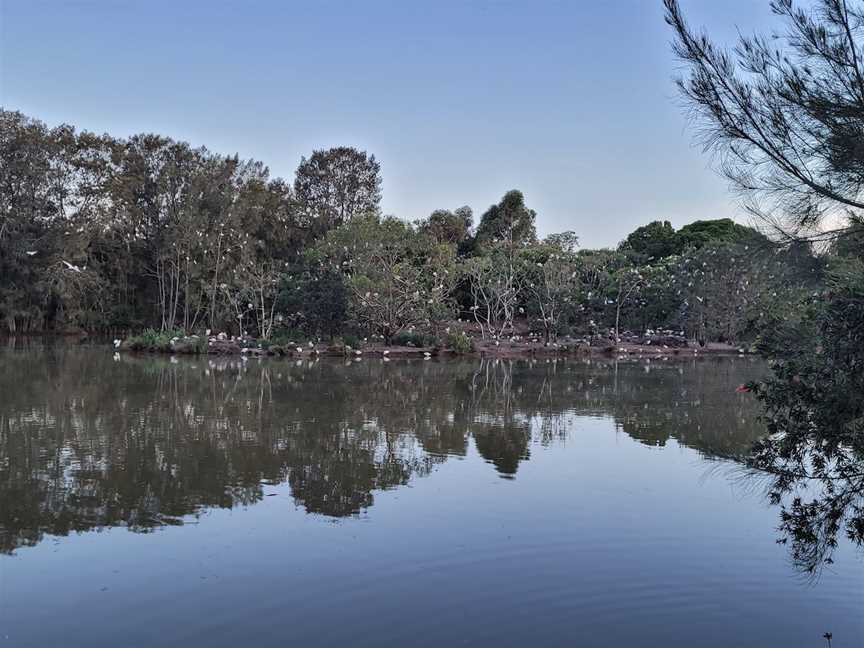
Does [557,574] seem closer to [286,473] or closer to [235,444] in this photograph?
[286,473]

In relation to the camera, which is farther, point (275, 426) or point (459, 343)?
point (459, 343)

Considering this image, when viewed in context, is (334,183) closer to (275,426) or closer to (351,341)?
(351,341)

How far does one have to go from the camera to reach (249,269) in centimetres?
2786

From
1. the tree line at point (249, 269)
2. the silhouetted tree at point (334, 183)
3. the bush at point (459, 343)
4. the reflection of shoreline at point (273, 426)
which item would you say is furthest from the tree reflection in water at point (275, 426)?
the silhouetted tree at point (334, 183)

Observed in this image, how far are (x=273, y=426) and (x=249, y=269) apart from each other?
18.7 m

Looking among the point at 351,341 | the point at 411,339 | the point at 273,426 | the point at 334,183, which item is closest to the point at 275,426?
the point at 273,426

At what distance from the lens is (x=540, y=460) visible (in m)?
8.48

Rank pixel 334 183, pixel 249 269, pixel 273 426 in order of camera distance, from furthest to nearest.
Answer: pixel 334 183 < pixel 249 269 < pixel 273 426

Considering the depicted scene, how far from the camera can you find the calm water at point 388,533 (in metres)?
4.26

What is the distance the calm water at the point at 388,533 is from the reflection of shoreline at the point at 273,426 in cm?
5

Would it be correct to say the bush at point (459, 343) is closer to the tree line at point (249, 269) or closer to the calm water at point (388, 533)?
the tree line at point (249, 269)

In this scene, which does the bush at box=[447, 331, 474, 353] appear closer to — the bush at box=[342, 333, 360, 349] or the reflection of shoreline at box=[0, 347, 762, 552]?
the bush at box=[342, 333, 360, 349]

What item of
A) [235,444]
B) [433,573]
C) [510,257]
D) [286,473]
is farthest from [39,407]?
[510,257]

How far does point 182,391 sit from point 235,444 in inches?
201
